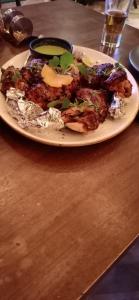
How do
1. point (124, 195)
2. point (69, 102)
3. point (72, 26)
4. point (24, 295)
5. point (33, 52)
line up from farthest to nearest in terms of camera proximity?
point (72, 26) < point (33, 52) < point (69, 102) < point (124, 195) < point (24, 295)

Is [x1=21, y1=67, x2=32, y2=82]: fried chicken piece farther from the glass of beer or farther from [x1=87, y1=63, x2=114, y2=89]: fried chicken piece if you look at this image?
the glass of beer

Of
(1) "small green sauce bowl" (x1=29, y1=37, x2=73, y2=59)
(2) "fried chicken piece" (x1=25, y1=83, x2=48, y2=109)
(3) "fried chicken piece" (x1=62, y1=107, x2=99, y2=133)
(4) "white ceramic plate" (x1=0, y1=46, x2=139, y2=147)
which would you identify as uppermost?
(1) "small green sauce bowl" (x1=29, y1=37, x2=73, y2=59)

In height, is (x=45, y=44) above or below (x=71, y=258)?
above

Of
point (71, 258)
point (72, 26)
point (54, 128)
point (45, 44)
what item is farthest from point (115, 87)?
point (72, 26)

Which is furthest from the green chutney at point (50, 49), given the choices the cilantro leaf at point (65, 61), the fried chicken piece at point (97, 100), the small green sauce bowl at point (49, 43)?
the fried chicken piece at point (97, 100)

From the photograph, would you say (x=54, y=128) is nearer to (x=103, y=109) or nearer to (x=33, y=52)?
(x=103, y=109)

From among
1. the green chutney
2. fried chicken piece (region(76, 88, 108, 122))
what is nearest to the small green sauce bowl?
the green chutney
